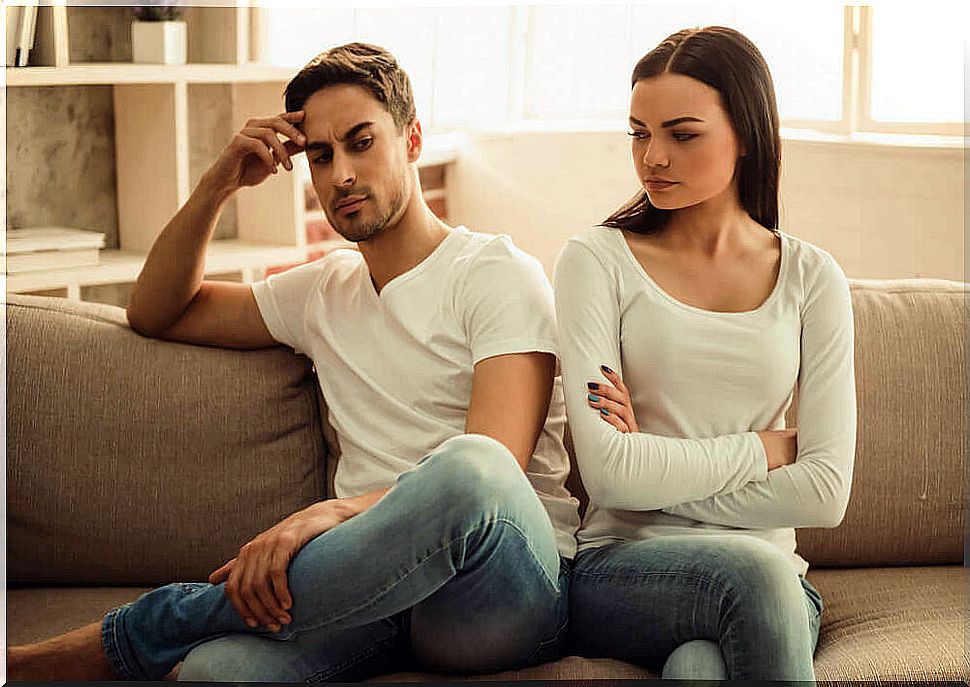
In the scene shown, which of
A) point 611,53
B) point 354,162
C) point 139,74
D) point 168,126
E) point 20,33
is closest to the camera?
point 354,162

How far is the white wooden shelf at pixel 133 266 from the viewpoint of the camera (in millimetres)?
2752

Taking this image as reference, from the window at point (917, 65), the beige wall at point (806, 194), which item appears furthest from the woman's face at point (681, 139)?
the window at point (917, 65)

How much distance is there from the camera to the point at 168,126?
9.84 ft

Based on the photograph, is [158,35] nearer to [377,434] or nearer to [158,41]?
[158,41]

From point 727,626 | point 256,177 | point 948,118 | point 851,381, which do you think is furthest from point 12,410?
point 948,118

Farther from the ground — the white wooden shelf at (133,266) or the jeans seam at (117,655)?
the white wooden shelf at (133,266)

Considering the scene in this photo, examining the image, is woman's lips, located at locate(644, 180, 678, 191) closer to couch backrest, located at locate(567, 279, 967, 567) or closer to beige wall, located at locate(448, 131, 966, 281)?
couch backrest, located at locate(567, 279, 967, 567)

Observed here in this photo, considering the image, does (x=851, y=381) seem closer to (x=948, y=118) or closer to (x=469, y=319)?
(x=469, y=319)

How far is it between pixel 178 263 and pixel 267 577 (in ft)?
2.02

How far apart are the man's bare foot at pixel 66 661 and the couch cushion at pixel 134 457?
29 centimetres

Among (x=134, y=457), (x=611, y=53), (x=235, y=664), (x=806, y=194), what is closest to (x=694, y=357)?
(x=235, y=664)

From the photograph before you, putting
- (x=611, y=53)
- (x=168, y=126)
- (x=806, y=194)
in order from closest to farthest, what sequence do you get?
1. (x=168, y=126)
2. (x=806, y=194)
3. (x=611, y=53)

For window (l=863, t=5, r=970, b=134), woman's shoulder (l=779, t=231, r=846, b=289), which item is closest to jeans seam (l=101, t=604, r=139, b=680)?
woman's shoulder (l=779, t=231, r=846, b=289)

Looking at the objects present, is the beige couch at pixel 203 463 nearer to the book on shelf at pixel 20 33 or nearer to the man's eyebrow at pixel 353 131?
the man's eyebrow at pixel 353 131
